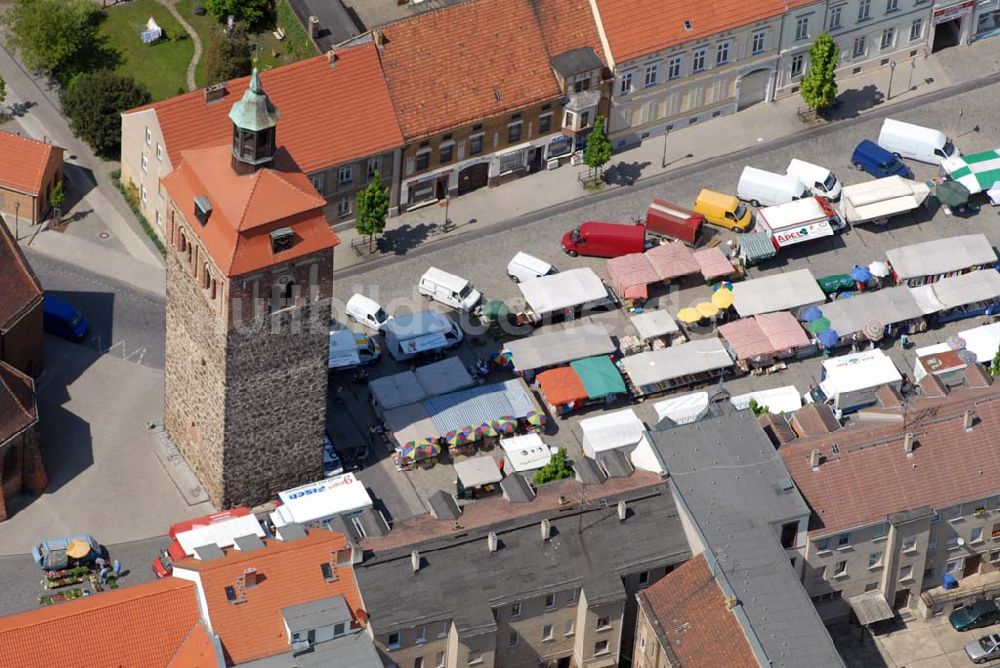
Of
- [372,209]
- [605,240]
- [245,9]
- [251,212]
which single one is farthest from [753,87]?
[251,212]

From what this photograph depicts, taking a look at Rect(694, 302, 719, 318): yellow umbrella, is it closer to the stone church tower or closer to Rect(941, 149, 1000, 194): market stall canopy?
Rect(941, 149, 1000, 194): market stall canopy

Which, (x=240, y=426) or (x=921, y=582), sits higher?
→ (x=240, y=426)

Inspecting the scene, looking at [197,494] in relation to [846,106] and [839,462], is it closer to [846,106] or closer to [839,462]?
[839,462]

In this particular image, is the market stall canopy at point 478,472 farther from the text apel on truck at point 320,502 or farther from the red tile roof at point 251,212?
the red tile roof at point 251,212

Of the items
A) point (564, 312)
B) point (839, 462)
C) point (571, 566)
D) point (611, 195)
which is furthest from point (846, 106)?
point (571, 566)

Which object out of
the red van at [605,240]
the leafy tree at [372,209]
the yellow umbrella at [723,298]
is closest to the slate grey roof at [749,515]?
the yellow umbrella at [723,298]
